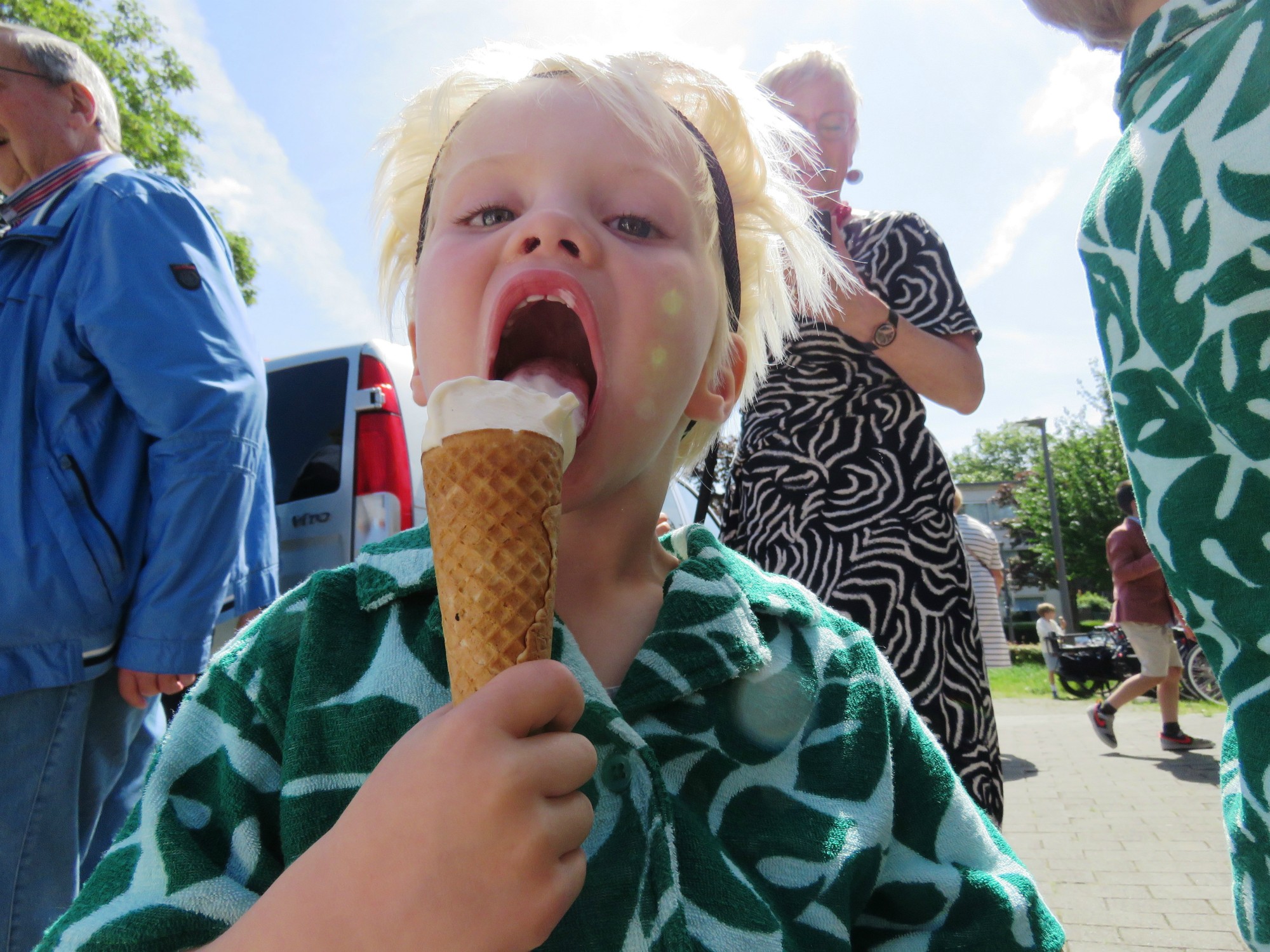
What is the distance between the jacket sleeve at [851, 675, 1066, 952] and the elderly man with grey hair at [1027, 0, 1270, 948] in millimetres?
299

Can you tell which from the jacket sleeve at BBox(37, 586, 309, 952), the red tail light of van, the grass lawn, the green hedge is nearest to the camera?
the jacket sleeve at BBox(37, 586, 309, 952)

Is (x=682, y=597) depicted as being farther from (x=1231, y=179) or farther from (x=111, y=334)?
(x=111, y=334)

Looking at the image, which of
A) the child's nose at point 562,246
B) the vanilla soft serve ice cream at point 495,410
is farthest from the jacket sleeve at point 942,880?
the child's nose at point 562,246

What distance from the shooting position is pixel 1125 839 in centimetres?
536

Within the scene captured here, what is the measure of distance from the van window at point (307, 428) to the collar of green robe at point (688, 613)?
2965 mm

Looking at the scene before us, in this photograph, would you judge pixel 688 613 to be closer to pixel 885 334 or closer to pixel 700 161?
pixel 700 161

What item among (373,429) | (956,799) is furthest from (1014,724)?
(956,799)

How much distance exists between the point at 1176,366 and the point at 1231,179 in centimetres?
26

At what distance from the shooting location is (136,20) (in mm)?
14203

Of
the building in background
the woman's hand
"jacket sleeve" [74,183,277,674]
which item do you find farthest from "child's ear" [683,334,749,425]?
the building in background

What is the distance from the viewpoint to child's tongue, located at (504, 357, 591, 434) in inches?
44.3

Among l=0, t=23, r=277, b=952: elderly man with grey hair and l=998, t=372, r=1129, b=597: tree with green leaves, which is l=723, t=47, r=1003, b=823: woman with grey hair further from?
l=998, t=372, r=1129, b=597: tree with green leaves

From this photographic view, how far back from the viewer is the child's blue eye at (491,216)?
1326 mm

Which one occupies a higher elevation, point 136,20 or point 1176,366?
point 136,20
